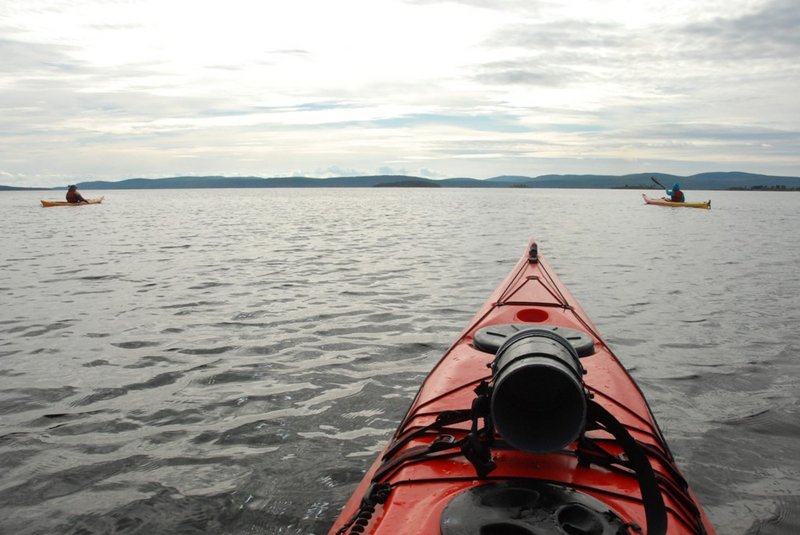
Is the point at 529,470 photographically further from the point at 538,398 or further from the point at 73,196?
the point at 73,196

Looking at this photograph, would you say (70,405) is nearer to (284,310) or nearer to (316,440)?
(316,440)

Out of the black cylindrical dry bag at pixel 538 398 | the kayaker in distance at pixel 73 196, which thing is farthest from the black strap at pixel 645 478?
the kayaker in distance at pixel 73 196

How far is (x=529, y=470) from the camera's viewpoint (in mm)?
2744

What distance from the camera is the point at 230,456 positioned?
16.1 ft

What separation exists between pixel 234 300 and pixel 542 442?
338 inches

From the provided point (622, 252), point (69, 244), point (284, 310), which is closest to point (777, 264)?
point (622, 252)

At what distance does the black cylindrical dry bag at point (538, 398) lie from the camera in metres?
2.56

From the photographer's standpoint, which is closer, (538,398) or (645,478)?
(645,478)

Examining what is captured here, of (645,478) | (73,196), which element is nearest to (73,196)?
(73,196)

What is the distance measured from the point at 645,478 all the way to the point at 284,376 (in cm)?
481

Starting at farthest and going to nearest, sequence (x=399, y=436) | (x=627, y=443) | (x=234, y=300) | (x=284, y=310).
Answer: (x=234, y=300)
(x=284, y=310)
(x=399, y=436)
(x=627, y=443)

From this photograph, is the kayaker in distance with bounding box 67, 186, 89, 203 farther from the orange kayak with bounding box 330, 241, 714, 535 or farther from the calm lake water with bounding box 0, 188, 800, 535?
the orange kayak with bounding box 330, 241, 714, 535

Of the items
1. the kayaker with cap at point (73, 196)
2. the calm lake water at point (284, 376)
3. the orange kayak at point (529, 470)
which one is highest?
the kayaker with cap at point (73, 196)

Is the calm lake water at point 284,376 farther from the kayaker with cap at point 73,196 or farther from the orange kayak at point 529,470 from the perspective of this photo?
the kayaker with cap at point 73,196
